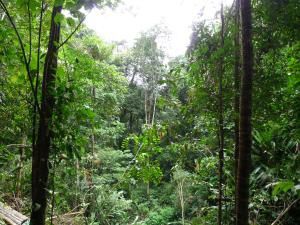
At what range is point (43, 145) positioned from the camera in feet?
4.63

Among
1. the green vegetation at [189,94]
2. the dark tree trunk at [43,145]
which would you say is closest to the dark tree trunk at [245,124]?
the green vegetation at [189,94]

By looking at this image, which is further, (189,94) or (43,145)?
(189,94)

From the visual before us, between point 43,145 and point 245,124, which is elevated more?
point 245,124

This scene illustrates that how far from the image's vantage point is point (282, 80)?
Result: 76.0 inches

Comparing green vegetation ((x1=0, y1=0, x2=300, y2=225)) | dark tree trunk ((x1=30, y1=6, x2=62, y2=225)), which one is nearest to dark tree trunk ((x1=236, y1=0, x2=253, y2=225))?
green vegetation ((x1=0, y1=0, x2=300, y2=225))

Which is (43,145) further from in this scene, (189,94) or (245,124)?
(189,94)

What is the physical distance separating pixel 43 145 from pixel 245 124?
89 cm

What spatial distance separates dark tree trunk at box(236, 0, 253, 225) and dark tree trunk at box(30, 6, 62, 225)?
2.70 feet

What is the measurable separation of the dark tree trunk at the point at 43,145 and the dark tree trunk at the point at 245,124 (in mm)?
824

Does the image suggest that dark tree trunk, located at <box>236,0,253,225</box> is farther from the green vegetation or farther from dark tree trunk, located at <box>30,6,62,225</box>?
dark tree trunk, located at <box>30,6,62,225</box>

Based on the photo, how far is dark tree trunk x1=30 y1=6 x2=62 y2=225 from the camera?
1379mm

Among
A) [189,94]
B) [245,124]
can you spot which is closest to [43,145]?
[245,124]

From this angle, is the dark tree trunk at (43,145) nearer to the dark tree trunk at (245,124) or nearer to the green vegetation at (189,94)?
the green vegetation at (189,94)

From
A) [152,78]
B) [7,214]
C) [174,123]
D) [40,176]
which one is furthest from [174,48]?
[40,176]
